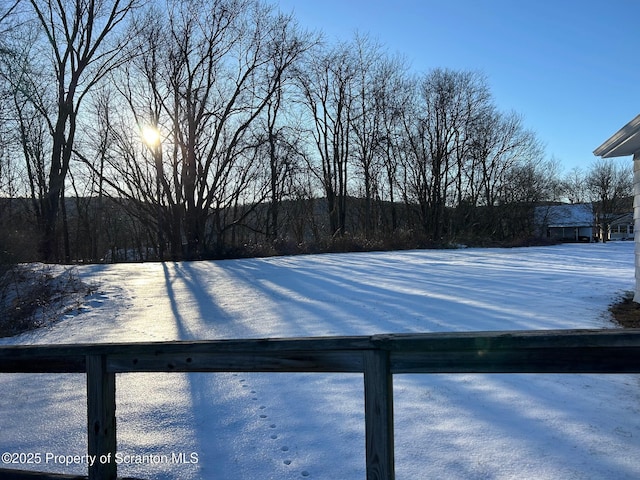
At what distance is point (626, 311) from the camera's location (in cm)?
719

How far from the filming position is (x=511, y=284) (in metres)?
9.62

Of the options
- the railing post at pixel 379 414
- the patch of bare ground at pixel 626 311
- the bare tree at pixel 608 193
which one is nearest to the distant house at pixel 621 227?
the bare tree at pixel 608 193

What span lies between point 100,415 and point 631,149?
29.7 feet

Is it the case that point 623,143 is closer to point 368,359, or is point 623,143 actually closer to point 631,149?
point 631,149

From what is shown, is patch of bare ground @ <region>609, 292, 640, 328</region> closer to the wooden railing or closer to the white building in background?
the white building in background

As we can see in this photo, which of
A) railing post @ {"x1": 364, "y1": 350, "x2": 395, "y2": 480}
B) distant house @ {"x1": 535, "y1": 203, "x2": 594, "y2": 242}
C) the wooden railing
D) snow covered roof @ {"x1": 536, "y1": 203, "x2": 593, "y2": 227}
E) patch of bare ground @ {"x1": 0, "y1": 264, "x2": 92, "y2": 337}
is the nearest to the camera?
the wooden railing

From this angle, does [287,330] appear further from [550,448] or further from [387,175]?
[387,175]

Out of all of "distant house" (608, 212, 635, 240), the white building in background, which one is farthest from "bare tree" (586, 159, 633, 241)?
the white building in background

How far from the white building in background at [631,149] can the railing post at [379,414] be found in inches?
274

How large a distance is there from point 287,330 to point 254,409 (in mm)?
2533

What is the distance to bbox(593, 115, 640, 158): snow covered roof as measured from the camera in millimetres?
6992

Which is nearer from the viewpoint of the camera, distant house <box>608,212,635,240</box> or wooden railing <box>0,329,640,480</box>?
wooden railing <box>0,329,640,480</box>

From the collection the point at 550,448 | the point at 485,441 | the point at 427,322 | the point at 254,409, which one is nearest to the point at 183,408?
the point at 254,409

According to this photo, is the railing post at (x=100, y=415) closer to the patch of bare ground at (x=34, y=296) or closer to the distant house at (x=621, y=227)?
the patch of bare ground at (x=34, y=296)
